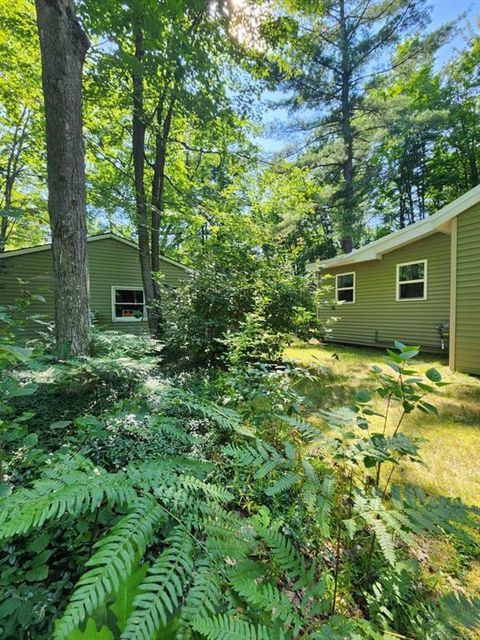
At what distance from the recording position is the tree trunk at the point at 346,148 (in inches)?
457

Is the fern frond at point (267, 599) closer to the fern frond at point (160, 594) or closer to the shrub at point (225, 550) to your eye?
the shrub at point (225, 550)

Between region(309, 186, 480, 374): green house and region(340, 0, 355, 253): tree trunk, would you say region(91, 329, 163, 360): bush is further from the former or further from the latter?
region(340, 0, 355, 253): tree trunk

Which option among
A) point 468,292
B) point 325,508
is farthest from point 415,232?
point 325,508

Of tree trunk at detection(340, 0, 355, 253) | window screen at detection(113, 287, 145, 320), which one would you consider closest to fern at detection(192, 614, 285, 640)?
window screen at detection(113, 287, 145, 320)

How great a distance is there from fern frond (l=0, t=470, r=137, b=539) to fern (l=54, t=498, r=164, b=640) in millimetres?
93

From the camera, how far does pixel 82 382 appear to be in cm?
331

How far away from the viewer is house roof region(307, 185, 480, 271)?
554cm

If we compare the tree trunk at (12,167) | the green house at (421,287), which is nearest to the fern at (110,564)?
the green house at (421,287)

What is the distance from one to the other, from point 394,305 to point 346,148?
27.8ft

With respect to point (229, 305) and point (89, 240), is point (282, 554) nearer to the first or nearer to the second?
point (229, 305)

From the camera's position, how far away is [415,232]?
7.43m

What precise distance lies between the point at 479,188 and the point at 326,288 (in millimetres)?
3203

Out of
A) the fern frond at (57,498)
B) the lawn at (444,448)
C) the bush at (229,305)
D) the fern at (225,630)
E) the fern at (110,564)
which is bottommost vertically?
the lawn at (444,448)

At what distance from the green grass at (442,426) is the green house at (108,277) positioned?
5.99 meters
